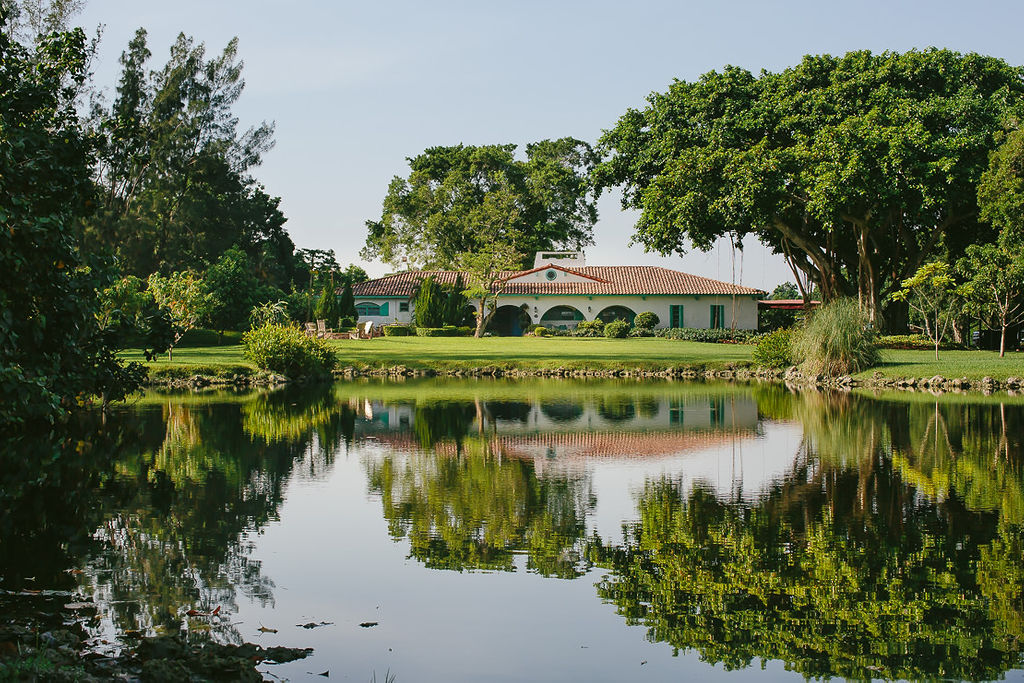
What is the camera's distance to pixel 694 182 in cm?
3256

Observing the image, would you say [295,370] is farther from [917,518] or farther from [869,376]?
[917,518]

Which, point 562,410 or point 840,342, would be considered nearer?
point 562,410

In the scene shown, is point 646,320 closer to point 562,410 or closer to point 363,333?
point 363,333

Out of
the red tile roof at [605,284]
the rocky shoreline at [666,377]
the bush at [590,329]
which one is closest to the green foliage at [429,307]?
the red tile roof at [605,284]

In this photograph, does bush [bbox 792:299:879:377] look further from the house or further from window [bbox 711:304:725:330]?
window [bbox 711:304:725:330]

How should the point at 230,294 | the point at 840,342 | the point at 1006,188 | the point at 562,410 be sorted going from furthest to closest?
the point at 230,294
the point at 1006,188
the point at 840,342
the point at 562,410

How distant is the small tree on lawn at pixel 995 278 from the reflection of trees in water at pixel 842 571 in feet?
66.2

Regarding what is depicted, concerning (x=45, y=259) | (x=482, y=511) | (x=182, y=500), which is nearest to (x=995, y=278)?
(x=482, y=511)

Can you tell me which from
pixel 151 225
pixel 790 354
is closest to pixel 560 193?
pixel 151 225

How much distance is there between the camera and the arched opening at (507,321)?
191 ft

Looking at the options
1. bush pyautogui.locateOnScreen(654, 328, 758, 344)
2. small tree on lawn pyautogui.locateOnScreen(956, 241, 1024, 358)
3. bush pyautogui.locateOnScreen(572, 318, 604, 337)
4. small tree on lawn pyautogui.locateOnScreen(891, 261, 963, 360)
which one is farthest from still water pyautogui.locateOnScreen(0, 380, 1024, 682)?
bush pyautogui.locateOnScreen(572, 318, 604, 337)

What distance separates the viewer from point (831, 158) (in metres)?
30.5

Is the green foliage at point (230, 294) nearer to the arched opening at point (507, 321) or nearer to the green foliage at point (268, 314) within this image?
the green foliage at point (268, 314)

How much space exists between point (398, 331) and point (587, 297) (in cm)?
1077
